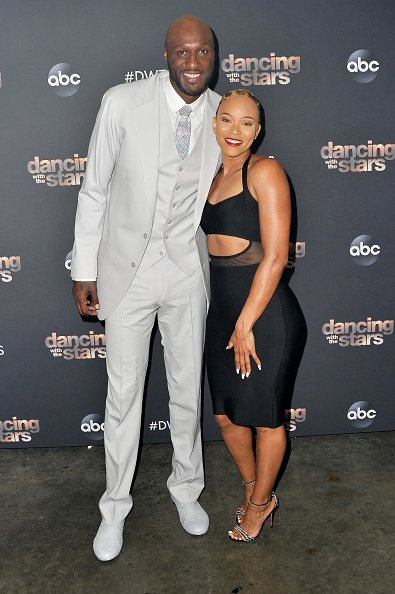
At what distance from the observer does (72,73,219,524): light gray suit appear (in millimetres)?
2799

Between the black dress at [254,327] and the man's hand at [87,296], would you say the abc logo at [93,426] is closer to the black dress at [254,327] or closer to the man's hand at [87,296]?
the man's hand at [87,296]

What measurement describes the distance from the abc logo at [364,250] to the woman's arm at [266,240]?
117 cm

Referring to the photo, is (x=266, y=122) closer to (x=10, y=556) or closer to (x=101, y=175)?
(x=101, y=175)

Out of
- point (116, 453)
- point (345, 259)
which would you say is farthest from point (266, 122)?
point (116, 453)

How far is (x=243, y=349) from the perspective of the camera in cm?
281

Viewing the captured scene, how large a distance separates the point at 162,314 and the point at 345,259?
127cm

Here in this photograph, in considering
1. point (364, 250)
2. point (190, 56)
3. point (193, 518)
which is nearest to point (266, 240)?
point (190, 56)

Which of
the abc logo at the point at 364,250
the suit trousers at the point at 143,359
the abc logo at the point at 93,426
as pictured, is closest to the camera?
Answer: the suit trousers at the point at 143,359

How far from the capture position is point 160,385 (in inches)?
156

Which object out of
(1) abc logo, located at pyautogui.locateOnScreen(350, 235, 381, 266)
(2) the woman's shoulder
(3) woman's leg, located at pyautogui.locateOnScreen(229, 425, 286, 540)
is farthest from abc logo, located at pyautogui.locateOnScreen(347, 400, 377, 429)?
(2) the woman's shoulder

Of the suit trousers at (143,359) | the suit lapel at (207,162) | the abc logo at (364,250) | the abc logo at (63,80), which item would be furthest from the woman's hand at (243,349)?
the abc logo at (63,80)

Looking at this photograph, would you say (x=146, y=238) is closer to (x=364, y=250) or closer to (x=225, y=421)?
(x=225, y=421)

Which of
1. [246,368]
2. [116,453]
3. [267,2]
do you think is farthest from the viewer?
[267,2]

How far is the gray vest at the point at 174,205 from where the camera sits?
2805 mm
